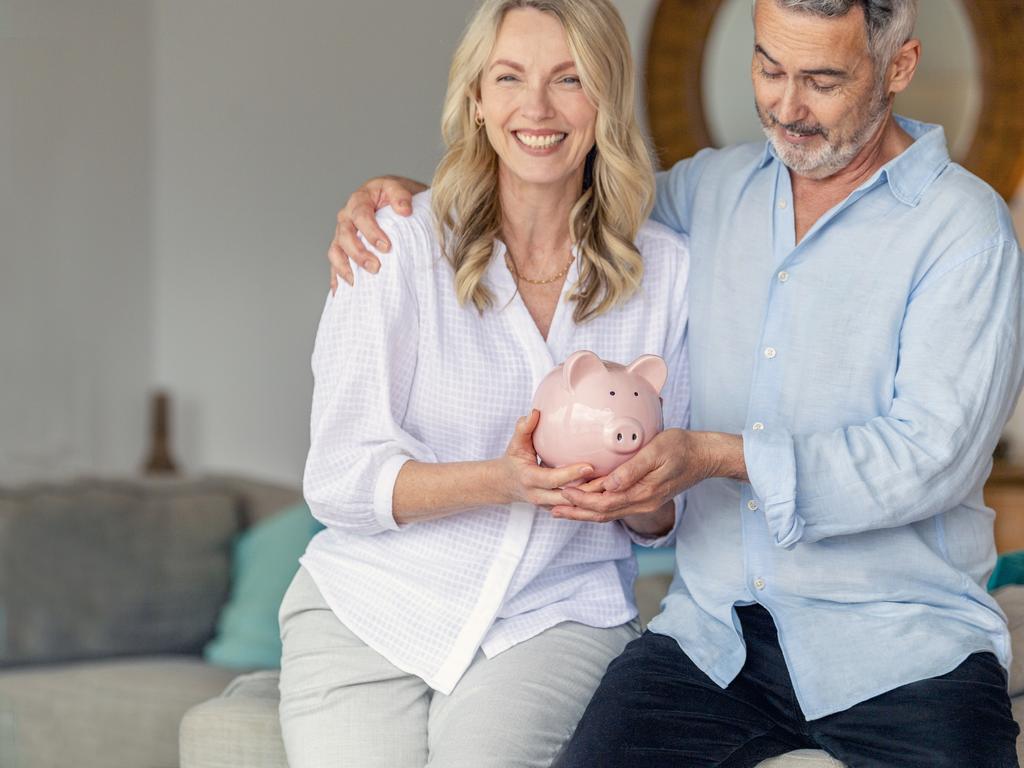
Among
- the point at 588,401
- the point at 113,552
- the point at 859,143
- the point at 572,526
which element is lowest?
the point at 113,552

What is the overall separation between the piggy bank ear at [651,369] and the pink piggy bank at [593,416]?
0.03m

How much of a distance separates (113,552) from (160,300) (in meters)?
1.87

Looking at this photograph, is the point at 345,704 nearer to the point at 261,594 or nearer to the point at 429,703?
the point at 429,703

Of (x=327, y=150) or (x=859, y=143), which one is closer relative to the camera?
(x=859, y=143)

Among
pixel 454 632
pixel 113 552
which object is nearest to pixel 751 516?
pixel 454 632

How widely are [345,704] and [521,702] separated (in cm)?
22

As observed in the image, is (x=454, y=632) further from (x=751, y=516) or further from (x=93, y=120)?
(x=93, y=120)

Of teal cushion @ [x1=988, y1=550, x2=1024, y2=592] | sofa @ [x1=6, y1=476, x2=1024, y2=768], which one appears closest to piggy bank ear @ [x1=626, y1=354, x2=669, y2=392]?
teal cushion @ [x1=988, y1=550, x2=1024, y2=592]

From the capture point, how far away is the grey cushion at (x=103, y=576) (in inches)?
116

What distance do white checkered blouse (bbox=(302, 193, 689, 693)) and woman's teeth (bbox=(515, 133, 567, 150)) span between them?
0.49ft

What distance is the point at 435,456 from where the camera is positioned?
5.41ft

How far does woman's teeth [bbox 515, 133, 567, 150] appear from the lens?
1.66 m

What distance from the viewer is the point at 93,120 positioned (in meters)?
4.49

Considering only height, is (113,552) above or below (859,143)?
below
